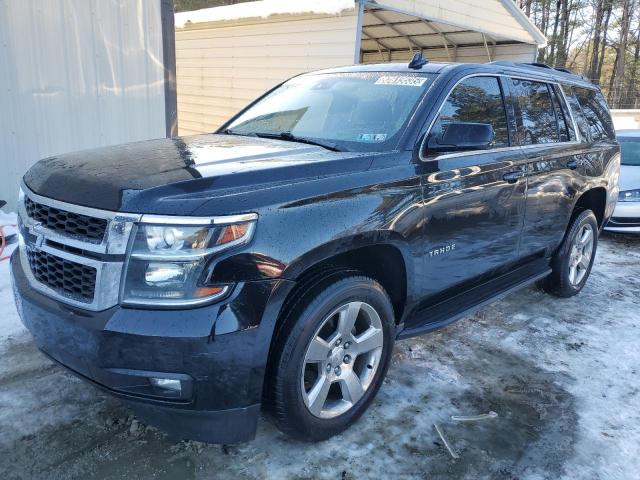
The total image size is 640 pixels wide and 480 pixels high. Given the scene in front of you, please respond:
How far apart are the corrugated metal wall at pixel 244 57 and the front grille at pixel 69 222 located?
7595mm

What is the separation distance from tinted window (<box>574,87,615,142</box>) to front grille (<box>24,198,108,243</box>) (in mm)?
4283

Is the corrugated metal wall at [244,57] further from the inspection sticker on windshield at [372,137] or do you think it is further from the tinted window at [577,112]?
the inspection sticker on windshield at [372,137]

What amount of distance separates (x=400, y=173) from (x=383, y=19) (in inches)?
455

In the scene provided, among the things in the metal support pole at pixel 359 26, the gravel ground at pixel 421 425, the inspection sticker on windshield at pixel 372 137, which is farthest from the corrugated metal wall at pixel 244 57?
the gravel ground at pixel 421 425

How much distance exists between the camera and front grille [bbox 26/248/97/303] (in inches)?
85.0

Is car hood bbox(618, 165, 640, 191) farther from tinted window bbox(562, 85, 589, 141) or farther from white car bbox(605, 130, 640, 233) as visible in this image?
tinted window bbox(562, 85, 589, 141)

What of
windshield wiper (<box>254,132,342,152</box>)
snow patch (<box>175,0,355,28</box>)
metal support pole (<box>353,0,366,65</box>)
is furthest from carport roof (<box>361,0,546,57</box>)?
windshield wiper (<box>254,132,342,152</box>)

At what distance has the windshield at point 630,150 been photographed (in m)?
8.38

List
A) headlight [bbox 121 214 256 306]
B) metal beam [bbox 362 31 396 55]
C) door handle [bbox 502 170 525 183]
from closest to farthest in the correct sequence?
headlight [bbox 121 214 256 306], door handle [bbox 502 170 525 183], metal beam [bbox 362 31 396 55]

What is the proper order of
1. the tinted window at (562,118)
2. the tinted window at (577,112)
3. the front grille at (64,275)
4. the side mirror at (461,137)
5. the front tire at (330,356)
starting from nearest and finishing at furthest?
the front grille at (64,275)
the front tire at (330,356)
the side mirror at (461,137)
the tinted window at (562,118)
the tinted window at (577,112)

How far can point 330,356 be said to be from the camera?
262cm

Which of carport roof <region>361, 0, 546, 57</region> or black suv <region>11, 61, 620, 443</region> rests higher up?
carport roof <region>361, 0, 546, 57</region>

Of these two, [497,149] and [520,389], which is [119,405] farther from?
[497,149]

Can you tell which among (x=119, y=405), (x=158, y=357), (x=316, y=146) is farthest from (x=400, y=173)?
(x=119, y=405)
